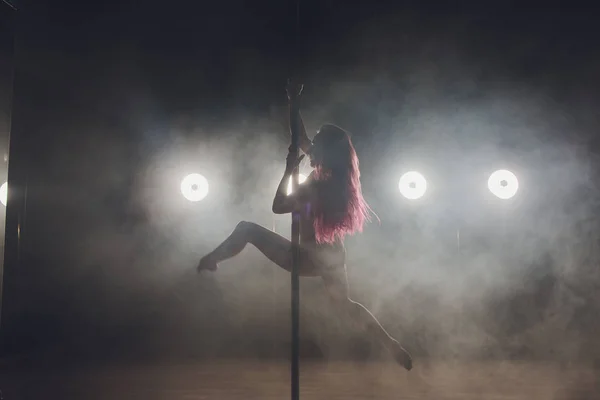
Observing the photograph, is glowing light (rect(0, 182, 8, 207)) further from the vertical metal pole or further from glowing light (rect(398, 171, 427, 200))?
glowing light (rect(398, 171, 427, 200))

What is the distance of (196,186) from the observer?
12.3 ft

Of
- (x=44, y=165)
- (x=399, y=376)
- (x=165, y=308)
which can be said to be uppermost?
(x=44, y=165)

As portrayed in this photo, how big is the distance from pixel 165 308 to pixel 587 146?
10.9 ft

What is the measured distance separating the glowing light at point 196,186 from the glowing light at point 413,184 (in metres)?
1.49

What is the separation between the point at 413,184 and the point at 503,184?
24.8 inches

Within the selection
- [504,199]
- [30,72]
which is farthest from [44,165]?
[504,199]

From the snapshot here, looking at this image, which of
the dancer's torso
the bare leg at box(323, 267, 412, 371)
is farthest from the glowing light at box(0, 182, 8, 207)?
the bare leg at box(323, 267, 412, 371)

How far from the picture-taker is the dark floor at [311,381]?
240cm

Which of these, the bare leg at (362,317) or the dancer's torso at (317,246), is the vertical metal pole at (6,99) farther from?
the bare leg at (362,317)

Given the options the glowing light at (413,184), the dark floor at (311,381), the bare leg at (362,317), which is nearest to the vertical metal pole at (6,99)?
the dark floor at (311,381)

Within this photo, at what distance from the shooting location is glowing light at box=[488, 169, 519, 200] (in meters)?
3.49

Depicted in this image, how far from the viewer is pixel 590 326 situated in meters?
3.51

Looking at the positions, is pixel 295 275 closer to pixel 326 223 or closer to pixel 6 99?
pixel 326 223

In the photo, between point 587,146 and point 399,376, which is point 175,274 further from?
point 587,146
